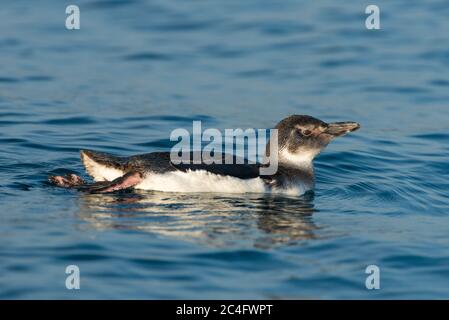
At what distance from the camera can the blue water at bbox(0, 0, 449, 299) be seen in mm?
9711

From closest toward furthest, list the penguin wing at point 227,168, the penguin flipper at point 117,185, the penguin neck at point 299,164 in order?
the penguin flipper at point 117,185 < the penguin wing at point 227,168 < the penguin neck at point 299,164

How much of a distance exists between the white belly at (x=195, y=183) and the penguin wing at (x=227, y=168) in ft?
0.14

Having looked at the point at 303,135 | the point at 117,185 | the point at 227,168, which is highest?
the point at 303,135

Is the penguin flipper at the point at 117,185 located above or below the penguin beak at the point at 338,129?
below

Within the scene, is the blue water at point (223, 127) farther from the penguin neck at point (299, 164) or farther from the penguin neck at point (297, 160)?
the penguin neck at point (297, 160)

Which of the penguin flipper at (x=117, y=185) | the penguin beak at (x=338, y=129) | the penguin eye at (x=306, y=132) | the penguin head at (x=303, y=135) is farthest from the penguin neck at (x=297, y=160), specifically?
the penguin flipper at (x=117, y=185)

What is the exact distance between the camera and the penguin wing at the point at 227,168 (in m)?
12.2

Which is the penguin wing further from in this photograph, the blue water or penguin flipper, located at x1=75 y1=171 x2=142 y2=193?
penguin flipper, located at x1=75 y1=171 x2=142 y2=193

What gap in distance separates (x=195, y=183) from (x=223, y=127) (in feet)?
14.5

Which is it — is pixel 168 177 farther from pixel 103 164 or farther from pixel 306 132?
pixel 306 132

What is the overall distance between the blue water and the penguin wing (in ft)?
1.06

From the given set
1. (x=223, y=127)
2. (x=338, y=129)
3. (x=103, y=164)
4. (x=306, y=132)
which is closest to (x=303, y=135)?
(x=306, y=132)

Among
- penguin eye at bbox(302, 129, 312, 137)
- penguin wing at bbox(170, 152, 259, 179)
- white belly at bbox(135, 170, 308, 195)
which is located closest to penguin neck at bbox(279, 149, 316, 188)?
penguin eye at bbox(302, 129, 312, 137)

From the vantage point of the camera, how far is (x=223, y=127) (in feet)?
54.6
